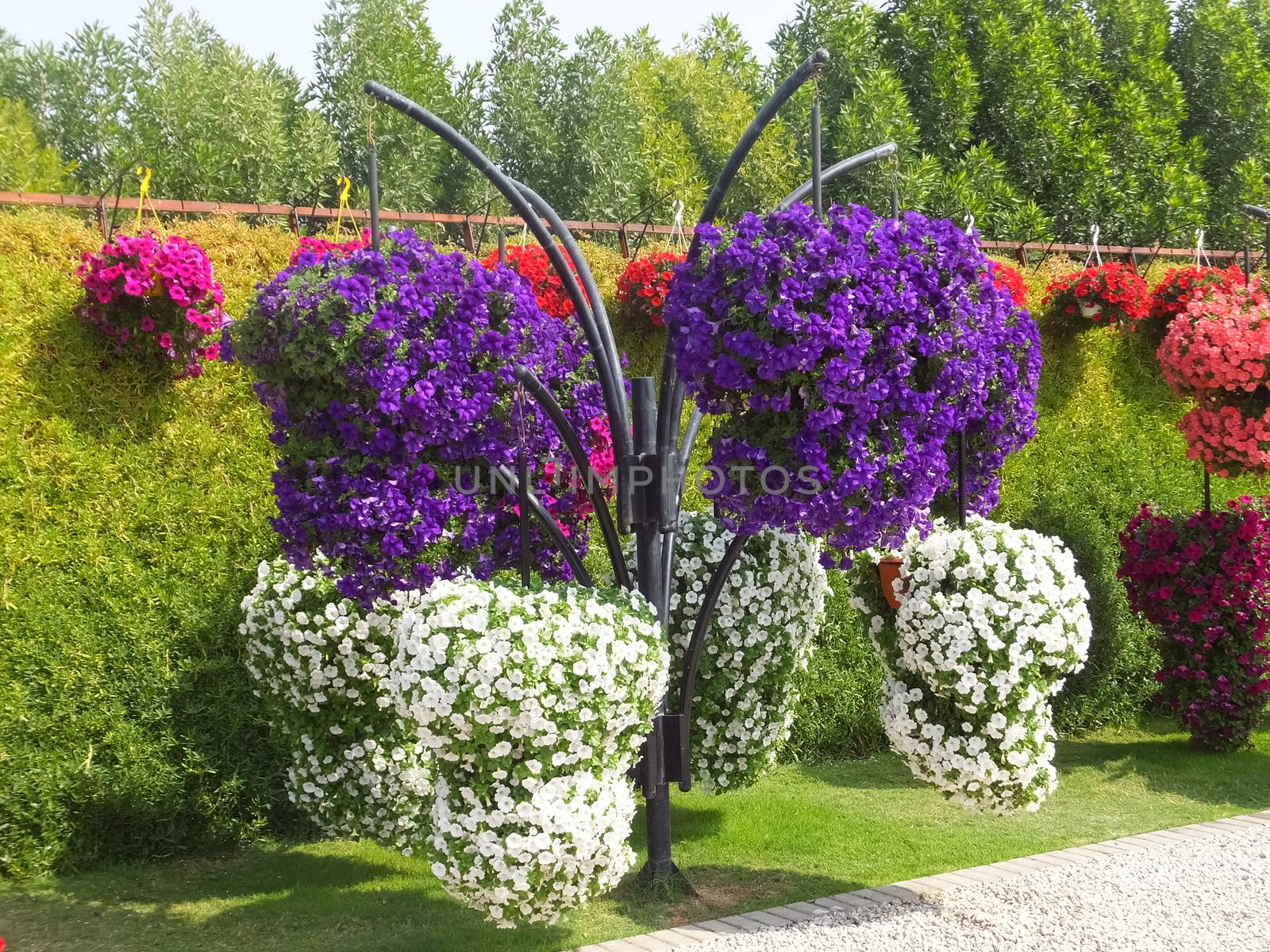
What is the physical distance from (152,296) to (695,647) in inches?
103

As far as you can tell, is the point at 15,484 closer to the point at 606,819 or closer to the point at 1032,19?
the point at 606,819

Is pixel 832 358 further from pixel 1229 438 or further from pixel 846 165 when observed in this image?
pixel 1229 438

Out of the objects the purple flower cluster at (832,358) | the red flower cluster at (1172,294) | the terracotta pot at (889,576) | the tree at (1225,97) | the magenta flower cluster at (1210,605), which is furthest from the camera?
the tree at (1225,97)

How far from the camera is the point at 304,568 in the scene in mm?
4008

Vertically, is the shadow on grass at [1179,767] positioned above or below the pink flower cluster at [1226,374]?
Result: below

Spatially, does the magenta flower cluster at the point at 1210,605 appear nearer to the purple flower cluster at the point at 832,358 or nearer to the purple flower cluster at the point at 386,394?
the purple flower cluster at the point at 832,358

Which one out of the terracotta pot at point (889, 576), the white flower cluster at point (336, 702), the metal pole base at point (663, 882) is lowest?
the metal pole base at point (663, 882)

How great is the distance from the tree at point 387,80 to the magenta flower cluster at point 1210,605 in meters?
12.6

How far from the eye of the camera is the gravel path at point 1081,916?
3975 millimetres

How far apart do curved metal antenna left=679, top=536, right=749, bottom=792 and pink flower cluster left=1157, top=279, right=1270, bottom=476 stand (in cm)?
331

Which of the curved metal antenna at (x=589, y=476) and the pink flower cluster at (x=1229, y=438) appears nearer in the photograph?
the curved metal antenna at (x=589, y=476)

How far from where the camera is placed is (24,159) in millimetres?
15719

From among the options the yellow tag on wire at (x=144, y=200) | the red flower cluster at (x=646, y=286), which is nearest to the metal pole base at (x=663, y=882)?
the red flower cluster at (x=646, y=286)

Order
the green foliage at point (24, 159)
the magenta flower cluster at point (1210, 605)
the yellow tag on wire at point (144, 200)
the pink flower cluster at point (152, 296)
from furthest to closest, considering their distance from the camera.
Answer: the green foliage at point (24, 159), the magenta flower cluster at point (1210, 605), the yellow tag on wire at point (144, 200), the pink flower cluster at point (152, 296)
